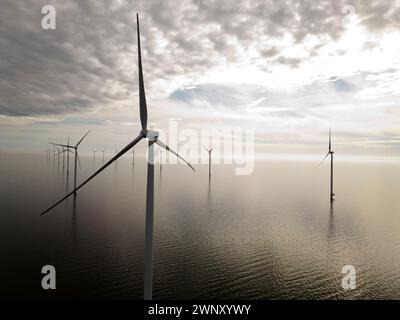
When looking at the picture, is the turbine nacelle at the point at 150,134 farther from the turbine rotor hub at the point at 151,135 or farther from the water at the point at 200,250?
the water at the point at 200,250

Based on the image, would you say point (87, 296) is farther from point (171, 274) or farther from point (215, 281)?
point (215, 281)

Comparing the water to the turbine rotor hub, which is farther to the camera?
the water

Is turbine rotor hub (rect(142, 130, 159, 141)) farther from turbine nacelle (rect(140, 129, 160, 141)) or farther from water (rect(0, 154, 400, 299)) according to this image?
water (rect(0, 154, 400, 299))

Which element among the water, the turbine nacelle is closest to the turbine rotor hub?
the turbine nacelle

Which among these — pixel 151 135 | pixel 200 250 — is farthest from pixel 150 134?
pixel 200 250

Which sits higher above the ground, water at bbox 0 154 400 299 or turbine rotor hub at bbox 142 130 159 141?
turbine rotor hub at bbox 142 130 159 141

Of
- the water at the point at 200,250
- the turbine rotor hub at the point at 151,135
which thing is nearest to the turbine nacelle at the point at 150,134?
the turbine rotor hub at the point at 151,135

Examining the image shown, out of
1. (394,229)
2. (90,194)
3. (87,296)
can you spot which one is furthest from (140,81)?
(90,194)

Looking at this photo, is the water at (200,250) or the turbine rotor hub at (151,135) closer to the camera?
the turbine rotor hub at (151,135)

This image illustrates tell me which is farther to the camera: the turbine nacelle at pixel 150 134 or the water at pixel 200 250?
the water at pixel 200 250

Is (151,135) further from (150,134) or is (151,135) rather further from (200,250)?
(200,250)

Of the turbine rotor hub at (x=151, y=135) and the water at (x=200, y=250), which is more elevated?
the turbine rotor hub at (x=151, y=135)
